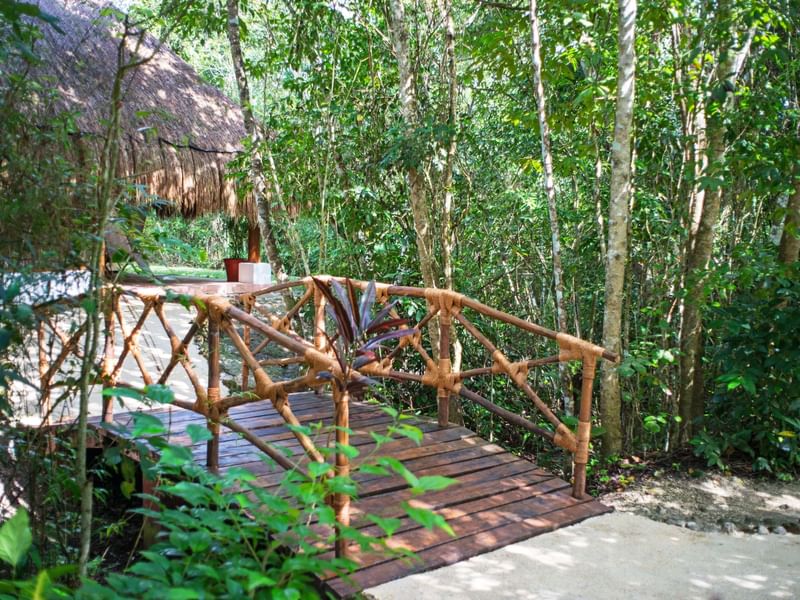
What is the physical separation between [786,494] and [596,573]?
1.88 metres

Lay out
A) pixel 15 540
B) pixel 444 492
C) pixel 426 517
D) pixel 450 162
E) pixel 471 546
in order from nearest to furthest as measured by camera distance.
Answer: pixel 15 540 → pixel 426 517 → pixel 471 546 → pixel 444 492 → pixel 450 162

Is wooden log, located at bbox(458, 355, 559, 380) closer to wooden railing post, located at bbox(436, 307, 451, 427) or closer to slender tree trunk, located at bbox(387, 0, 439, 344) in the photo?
wooden railing post, located at bbox(436, 307, 451, 427)

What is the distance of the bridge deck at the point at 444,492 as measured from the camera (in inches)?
101

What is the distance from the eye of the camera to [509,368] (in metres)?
3.34

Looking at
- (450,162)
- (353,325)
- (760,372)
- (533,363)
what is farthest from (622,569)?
(450,162)

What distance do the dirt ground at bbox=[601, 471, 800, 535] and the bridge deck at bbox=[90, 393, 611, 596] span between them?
516 mm

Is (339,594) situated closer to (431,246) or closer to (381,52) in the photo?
(431,246)

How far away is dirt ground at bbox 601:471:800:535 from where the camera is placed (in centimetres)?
328

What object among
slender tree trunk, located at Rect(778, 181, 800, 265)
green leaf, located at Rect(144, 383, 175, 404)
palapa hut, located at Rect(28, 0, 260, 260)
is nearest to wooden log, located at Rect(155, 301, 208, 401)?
green leaf, located at Rect(144, 383, 175, 404)

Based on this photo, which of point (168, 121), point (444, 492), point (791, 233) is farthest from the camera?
point (168, 121)

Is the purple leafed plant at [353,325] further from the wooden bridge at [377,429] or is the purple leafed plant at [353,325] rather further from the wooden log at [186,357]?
the wooden log at [186,357]

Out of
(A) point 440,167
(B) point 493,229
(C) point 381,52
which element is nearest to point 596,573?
(A) point 440,167

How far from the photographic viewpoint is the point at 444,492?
121 inches

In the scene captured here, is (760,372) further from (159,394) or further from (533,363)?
(159,394)
